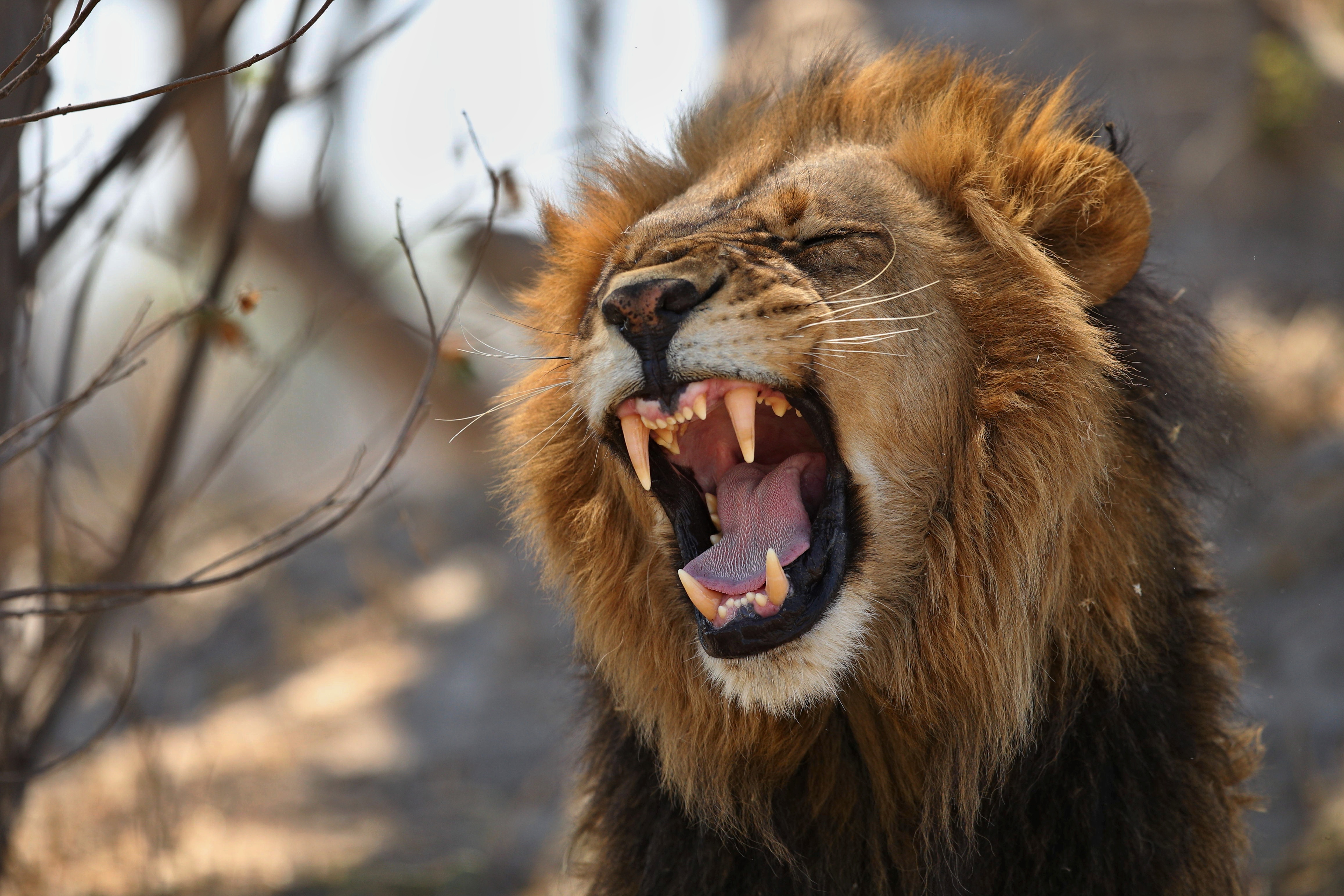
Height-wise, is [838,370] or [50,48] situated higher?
[50,48]

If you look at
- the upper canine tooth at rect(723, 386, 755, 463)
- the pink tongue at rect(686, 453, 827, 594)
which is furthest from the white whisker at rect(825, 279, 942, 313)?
the pink tongue at rect(686, 453, 827, 594)

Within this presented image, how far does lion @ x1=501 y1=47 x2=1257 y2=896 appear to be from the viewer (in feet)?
7.15

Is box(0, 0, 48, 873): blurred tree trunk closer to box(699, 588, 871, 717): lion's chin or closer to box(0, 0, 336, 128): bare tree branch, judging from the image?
box(0, 0, 336, 128): bare tree branch

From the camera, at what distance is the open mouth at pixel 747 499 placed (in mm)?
2158

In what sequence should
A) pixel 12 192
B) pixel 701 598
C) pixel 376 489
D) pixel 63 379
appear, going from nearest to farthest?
pixel 701 598, pixel 12 192, pixel 63 379, pixel 376 489

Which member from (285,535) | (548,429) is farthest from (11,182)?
(548,429)

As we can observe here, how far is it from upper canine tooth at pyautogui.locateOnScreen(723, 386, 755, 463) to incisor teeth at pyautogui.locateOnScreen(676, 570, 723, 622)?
0.25 metres

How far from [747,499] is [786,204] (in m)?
0.61

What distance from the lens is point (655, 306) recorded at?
81.8 inches

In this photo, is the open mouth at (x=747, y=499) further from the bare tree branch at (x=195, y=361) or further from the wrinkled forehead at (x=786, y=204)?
the bare tree branch at (x=195, y=361)

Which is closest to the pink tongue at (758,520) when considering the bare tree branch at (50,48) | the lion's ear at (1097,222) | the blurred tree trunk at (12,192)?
→ the lion's ear at (1097,222)

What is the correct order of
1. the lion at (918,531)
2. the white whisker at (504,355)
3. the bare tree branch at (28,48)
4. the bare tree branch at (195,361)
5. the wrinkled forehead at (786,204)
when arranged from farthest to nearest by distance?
the bare tree branch at (195,361)
the white whisker at (504,355)
the wrinkled forehead at (786,204)
the lion at (918,531)
the bare tree branch at (28,48)

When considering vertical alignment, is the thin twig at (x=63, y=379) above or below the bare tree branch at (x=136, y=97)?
below

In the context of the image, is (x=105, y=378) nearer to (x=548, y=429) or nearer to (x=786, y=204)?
(x=548, y=429)
